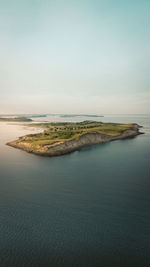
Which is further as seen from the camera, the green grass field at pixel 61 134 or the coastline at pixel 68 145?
the green grass field at pixel 61 134

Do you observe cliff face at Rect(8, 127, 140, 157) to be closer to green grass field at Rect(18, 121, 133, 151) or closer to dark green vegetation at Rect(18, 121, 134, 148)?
dark green vegetation at Rect(18, 121, 134, 148)

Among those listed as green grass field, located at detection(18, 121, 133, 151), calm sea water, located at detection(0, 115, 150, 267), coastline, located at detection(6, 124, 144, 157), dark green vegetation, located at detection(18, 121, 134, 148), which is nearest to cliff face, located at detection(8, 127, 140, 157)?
coastline, located at detection(6, 124, 144, 157)

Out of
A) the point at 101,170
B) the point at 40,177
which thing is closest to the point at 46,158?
the point at 40,177

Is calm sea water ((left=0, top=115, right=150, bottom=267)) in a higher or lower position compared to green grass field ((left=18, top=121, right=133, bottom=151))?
lower

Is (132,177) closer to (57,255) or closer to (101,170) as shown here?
(101,170)

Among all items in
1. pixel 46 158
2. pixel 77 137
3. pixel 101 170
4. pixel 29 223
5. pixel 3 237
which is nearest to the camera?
pixel 3 237

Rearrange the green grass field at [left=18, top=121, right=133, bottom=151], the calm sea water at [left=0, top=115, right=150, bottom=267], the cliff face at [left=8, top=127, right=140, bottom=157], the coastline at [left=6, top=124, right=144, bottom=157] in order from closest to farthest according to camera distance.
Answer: the calm sea water at [left=0, top=115, right=150, bottom=267], the coastline at [left=6, top=124, right=144, bottom=157], the cliff face at [left=8, top=127, right=140, bottom=157], the green grass field at [left=18, top=121, right=133, bottom=151]

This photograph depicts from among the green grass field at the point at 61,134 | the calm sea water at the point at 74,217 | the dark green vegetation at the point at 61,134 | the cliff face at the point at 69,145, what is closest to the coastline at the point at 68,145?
the cliff face at the point at 69,145

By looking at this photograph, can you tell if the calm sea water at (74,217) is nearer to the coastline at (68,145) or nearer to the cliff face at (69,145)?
the coastline at (68,145)
